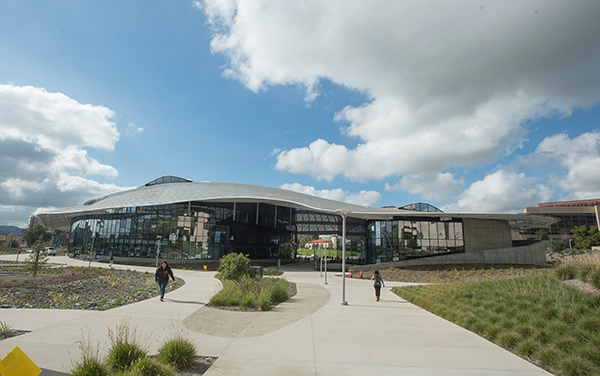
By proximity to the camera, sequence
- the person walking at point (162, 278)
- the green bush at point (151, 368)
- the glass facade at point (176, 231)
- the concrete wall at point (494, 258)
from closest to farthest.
Result: the green bush at point (151, 368) < the person walking at point (162, 278) < the concrete wall at point (494, 258) < the glass facade at point (176, 231)

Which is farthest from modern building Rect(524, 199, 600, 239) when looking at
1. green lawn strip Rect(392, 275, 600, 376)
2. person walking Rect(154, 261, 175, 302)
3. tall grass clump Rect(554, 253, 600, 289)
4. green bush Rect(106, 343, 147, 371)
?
→ green bush Rect(106, 343, 147, 371)

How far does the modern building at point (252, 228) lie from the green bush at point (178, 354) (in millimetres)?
21180

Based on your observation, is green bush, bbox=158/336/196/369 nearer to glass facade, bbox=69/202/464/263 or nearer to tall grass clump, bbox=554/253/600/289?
tall grass clump, bbox=554/253/600/289

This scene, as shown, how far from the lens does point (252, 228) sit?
148ft

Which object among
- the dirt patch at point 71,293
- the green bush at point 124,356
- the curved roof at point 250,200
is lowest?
the dirt patch at point 71,293

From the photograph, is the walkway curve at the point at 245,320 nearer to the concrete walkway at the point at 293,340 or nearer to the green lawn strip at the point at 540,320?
the concrete walkway at the point at 293,340

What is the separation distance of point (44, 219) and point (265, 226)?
1571 inches

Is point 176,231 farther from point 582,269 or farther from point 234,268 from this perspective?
point 582,269

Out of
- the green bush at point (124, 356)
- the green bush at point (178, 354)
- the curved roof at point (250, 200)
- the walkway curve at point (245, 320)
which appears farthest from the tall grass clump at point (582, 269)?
the curved roof at point (250, 200)

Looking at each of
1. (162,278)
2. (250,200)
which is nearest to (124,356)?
(162,278)

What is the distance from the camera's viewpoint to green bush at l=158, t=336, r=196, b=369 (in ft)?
16.8

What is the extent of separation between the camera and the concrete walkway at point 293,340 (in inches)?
208

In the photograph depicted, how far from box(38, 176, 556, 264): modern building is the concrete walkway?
17248 millimetres

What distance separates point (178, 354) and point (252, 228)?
40372 millimetres
